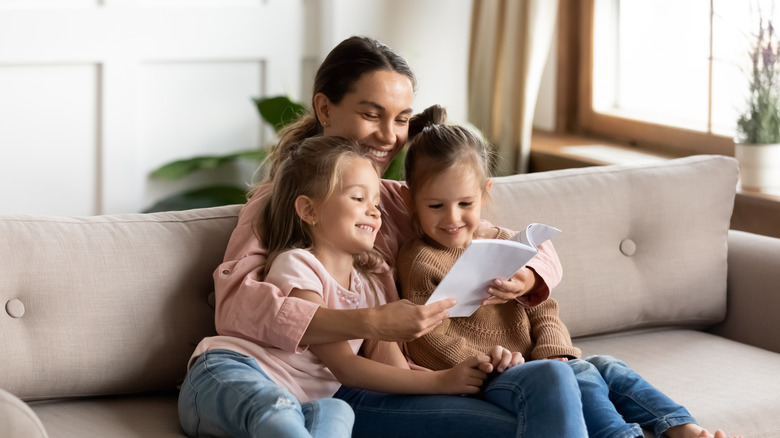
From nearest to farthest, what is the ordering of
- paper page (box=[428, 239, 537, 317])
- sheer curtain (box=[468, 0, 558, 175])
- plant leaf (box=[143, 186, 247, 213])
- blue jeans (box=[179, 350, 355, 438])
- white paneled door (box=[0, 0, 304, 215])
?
blue jeans (box=[179, 350, 355, 438]) < paper page (box=[428, 239, 537, 317]) < white paneled door (box=[0, 0, 304, 215]) < sheer curtain (box=[468, 0, 558, 175]) < plant leaf (box=[143, 186, 247, 213])

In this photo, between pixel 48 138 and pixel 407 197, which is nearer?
pixel 407 197

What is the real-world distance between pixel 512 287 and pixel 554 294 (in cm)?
42

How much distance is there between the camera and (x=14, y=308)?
177 cm

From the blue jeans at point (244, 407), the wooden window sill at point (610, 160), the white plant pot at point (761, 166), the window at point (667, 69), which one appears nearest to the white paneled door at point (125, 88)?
the wooden window sill at point (610, 160)

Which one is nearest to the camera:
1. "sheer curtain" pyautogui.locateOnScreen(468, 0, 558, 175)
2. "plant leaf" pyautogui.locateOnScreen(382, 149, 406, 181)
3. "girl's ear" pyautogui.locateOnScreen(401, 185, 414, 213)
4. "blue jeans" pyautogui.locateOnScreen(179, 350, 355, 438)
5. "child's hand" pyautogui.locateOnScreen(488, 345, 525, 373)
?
"blue jeans" pyautogui.locateOnScreen(179, 350, 355, 438)

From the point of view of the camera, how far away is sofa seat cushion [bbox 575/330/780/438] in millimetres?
1836

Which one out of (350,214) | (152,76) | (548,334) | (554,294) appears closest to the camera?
(350,214)

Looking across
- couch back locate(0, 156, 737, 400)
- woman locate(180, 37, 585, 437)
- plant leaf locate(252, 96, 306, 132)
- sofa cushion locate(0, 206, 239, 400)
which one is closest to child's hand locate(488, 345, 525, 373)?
woman locate(180, 37, 585, 437)

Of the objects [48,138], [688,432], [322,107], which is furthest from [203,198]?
[688,432]

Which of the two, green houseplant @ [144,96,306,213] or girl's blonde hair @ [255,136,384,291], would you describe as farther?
green houseplant @ [144,96,306,213]

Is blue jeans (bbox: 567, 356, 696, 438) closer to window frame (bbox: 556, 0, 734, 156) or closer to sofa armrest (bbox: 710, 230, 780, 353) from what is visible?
sofa armrest (bbox: 710, 230, 780, 353)

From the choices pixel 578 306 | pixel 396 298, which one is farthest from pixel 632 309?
pixel 396 298

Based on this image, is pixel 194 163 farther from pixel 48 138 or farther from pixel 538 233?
pixel 538 233

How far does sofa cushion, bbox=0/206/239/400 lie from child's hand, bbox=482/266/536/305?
0.54 meters
